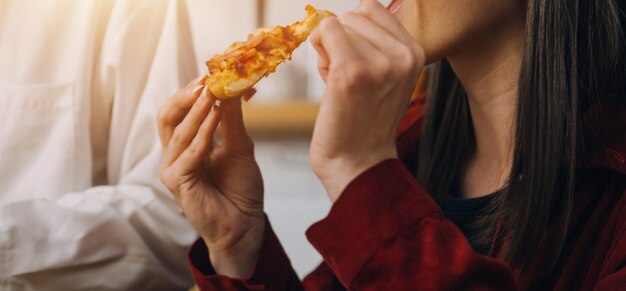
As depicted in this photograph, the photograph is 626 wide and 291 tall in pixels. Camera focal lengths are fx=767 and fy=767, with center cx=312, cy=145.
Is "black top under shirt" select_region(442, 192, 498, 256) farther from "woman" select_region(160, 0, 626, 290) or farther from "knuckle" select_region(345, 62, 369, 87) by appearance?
"knuckle" select_region(345, 62, 369, 87)

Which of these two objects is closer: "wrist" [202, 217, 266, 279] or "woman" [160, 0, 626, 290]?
"woman" [160, 0, 626, 290]

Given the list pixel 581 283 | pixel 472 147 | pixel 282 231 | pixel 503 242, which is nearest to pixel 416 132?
pixel 472 147

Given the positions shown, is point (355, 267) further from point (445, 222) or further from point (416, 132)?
point (416, 132)

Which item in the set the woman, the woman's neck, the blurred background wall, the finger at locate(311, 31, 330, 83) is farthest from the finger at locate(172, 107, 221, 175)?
the blurred background wall

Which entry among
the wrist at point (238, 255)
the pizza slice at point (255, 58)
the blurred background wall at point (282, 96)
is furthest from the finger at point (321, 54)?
the blurred background wall at point (282, 96)

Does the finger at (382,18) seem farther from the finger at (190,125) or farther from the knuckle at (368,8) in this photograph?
the finger at (190,125)

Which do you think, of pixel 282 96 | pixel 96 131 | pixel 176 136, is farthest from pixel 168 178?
pixel 282 96
